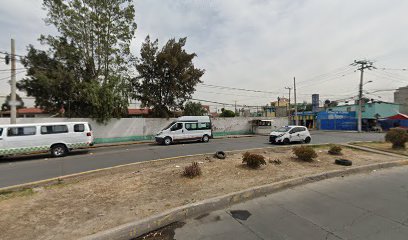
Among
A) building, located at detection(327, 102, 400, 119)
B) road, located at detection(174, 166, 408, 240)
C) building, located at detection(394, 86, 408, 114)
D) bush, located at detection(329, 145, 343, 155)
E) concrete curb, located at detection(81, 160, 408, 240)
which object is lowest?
road, located at detection(174, 166, 408, 240)

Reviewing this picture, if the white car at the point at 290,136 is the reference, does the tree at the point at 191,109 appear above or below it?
above

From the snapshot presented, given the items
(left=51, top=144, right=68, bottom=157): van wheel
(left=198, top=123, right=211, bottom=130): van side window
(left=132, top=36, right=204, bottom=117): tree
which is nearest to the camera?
(left=51, top=144, right=68, bottom=157): van wheel

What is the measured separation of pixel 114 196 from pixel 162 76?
21617 millimetres

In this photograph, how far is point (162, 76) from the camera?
25.6 meters

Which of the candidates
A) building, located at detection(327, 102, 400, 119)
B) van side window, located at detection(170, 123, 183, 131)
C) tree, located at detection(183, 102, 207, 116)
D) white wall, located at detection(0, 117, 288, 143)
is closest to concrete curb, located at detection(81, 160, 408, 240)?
van side window, located at detection(170, 123, 183, 131)

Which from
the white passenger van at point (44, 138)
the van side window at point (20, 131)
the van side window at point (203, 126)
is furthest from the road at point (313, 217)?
the van side window at point (203, 126)

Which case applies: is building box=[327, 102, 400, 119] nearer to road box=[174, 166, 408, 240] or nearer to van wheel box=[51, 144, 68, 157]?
road box=[174, 166, 408, 240]

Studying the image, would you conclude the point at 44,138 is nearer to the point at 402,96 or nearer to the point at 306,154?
the point at 306,154

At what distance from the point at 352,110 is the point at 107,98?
48.2 metres

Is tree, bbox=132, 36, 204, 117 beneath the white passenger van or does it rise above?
above

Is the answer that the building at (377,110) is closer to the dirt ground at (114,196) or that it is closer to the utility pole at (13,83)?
the dirt ground at (114,196)

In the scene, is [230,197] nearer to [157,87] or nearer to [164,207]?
[164,207]

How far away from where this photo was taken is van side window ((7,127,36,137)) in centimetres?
1226

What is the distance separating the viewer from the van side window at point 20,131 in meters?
12.3
